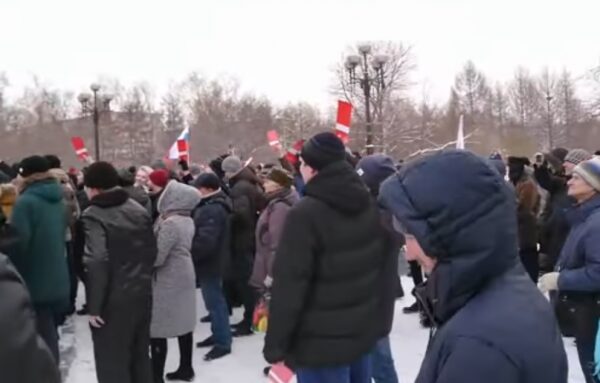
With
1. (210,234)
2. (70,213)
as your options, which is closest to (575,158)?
(210,234)

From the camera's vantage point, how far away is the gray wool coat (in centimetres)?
587

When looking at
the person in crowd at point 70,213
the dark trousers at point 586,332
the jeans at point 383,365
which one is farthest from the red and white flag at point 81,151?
the dark trousers at point 586,332

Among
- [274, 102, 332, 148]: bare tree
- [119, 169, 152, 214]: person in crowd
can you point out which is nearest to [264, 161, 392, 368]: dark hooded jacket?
[119, 169, 152, 214]: person in crowd

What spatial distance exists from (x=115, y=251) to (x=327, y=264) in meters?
1.63

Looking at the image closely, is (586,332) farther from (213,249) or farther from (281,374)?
(213,249)

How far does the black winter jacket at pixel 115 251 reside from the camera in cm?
490

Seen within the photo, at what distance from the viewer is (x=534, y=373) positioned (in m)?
1.70

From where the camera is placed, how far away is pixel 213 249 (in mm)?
6812

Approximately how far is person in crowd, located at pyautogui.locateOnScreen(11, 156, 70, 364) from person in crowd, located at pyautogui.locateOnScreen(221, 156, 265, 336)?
99.8 inches

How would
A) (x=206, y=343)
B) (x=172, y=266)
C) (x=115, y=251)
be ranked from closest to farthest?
(x=115, y=251) → (x=172, y=266) → (x=206, y=343)

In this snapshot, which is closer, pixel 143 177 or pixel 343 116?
pixel 343 116

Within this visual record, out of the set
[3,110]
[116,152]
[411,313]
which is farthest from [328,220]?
[3,110]

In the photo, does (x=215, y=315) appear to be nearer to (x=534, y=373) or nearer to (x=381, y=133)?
(x=534, y=373)

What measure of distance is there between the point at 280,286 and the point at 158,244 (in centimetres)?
215
